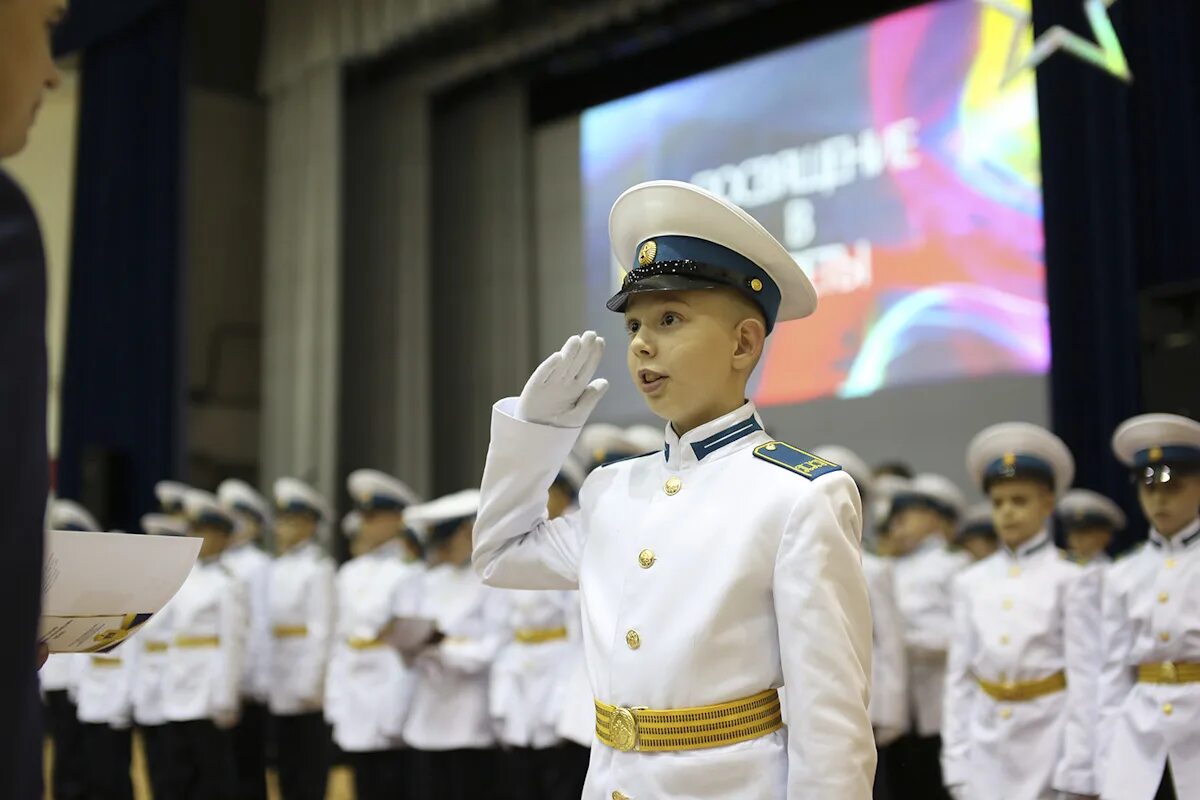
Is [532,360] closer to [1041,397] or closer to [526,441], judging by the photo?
[1041,397]

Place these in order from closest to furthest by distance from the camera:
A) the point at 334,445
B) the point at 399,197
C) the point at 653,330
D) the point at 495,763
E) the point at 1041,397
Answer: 1. the point at 653,330
2. the point at 495,763
3. the point at 1041,397
4. the point at 334,445
5. the point at 399,197

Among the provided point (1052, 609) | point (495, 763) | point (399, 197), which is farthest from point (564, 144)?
point (1052, 609)

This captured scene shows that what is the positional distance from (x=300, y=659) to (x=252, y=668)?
356mm

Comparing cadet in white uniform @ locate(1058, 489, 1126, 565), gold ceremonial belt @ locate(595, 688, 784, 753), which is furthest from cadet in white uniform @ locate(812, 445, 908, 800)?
gold ceremonial belt @ locate(595, 688, 784, 753)

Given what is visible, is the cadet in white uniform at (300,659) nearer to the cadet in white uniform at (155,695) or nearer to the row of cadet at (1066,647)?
the cadet in white uniform at (155,695)

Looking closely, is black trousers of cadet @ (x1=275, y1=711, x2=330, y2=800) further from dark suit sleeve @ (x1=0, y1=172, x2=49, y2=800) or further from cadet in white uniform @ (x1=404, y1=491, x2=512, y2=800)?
dark suit sleeve @ (x1=0, y1=172, x2=49, y2=800)

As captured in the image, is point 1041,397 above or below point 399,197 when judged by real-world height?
below

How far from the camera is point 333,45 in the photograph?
970cm

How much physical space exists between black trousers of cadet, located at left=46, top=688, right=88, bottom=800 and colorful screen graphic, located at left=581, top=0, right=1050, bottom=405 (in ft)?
12.6

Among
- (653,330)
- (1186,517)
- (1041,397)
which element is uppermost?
(1041,397)

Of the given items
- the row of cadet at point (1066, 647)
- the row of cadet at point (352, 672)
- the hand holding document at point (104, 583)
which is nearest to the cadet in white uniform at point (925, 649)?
the row of cadet at point (1066, 647)

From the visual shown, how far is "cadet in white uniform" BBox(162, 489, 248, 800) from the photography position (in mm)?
5500

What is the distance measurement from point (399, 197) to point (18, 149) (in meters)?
9.23

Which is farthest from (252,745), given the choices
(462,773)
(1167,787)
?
(1167,787)
